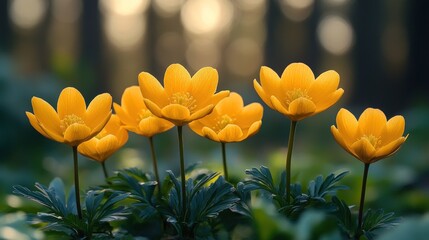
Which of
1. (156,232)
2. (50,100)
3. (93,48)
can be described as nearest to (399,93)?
(93,48)

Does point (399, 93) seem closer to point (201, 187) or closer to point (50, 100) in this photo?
point (50, 100)

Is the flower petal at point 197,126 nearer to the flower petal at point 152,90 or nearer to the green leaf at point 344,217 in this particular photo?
the flower petal at point 152,90

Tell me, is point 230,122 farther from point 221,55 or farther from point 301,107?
point 221,55

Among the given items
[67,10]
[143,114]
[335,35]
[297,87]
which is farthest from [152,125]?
[335,35]

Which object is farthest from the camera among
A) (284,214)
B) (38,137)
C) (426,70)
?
(426,70)

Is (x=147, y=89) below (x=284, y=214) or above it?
above

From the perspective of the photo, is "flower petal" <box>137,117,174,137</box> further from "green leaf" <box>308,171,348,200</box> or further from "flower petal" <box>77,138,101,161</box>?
"green leaf" <box>308,171,348,200</box>

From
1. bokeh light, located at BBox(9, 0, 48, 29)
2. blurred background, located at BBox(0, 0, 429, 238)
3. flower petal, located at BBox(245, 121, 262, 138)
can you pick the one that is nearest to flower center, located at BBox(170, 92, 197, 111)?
flower petal, located at BBox(245, 121, 262, 138)
